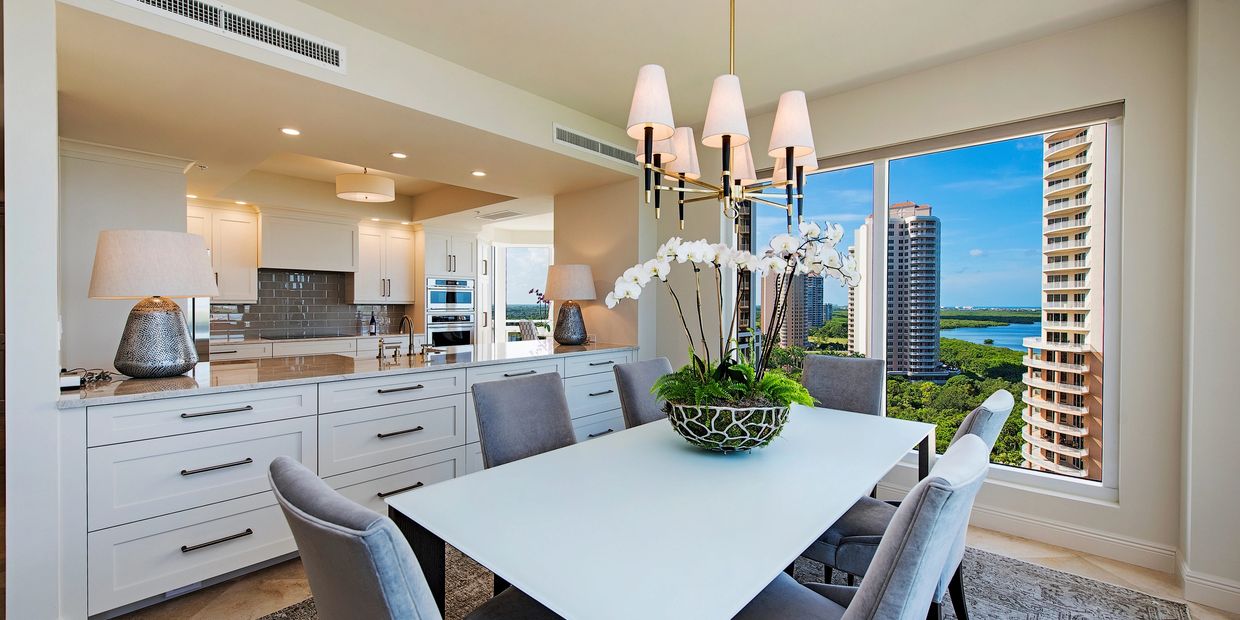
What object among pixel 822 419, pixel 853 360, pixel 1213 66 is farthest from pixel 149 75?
pixel 1213 66

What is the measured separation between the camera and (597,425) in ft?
12.7

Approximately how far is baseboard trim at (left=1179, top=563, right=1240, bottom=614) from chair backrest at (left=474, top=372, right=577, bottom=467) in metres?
2.63

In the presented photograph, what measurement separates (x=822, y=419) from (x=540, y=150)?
2.33 meters

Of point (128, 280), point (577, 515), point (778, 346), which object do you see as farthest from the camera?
point (778, 346)

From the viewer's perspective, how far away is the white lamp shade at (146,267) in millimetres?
2174

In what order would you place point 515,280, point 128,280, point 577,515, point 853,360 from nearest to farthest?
1. point 577,515
2. point 128,280
3. point 853,360
4. point 515,280

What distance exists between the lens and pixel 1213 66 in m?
2.22

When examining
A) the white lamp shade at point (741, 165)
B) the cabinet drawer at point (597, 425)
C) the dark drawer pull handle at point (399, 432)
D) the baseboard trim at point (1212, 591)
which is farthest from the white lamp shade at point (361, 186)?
the baseboard trim at point (1212, 591)

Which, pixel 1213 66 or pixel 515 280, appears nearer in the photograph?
pixel 1213 66

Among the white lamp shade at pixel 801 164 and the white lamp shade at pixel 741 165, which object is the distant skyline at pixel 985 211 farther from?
the white lamp shade at pixel 741 165

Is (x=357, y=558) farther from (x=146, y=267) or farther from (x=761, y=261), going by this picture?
(x=146, y=267)

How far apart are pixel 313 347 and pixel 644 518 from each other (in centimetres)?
537

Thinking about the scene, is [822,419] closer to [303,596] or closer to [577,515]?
[577,515]

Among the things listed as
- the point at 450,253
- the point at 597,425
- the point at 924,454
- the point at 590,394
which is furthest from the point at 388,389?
the point at 450,253
